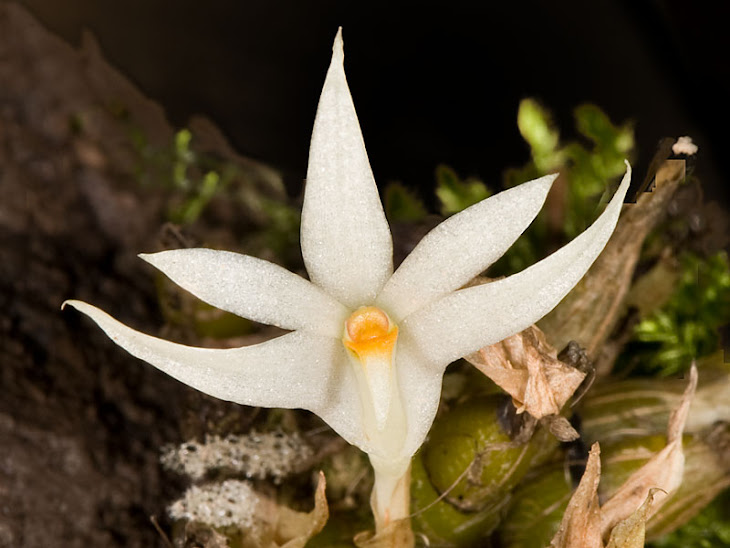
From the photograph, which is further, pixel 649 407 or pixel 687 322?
pixel 687 322

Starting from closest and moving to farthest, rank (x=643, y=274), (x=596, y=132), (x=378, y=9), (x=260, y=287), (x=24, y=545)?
(x=260, y=287)
(x=24, y=545)
(x=643, y=274)
(x=596, y=132)
(x=378, y=9)

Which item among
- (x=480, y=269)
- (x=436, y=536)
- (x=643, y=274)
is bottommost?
(x=436, y=536)

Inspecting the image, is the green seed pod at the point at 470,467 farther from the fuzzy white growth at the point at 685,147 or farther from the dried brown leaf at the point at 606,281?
the fuzzy white growth at the point at 685,147

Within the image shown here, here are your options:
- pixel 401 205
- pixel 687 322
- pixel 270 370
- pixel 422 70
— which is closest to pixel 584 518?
pixel 270 370

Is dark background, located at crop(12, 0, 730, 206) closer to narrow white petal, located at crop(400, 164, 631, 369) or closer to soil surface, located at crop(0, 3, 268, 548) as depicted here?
soil surface, located at crop(0, 3, 268, 548)

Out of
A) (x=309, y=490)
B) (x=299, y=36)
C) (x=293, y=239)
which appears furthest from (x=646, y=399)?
(x=299, y=36)

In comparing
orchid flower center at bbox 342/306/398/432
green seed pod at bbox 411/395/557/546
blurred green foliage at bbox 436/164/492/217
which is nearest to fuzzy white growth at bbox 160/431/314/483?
green seed pod at bbox 411/395/557/546

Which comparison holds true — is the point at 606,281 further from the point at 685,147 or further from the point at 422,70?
the point at 422,70

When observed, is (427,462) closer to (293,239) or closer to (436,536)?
(436,536)
